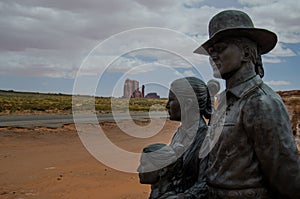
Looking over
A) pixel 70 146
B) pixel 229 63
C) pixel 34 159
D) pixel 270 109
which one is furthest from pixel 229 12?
pixel 70 146

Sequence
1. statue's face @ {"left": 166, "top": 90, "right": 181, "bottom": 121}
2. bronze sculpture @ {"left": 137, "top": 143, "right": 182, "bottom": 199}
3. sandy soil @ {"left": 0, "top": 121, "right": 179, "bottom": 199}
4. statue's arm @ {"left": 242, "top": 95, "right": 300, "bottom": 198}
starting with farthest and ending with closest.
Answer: sandy soil @ {"left": 0, "top": 121, "right": 179, "bottom": 199}, statue's face @ {"left": 166, "top": 90, "right": 181, "bottom": 121}, bronze sculpture @ {"left": 137, "top": 143, "right": 182, "bottom": 199}, statue's arm @ {"left": 242, "top": 95, "right": 300, "bottom": 198}

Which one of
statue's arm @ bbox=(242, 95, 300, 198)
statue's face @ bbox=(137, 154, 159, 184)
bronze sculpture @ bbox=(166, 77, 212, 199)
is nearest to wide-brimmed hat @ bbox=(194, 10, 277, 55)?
statue's arm @ bbox=(242, 95, 300, 198)

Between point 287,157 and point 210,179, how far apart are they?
0.51 m

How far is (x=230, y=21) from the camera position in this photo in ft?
6.85

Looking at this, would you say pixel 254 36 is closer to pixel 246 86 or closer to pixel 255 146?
pixel 246 86

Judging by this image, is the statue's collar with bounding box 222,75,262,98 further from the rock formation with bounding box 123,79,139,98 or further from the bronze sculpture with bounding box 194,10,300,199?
the rock formation with bounding box 123,79,139,98

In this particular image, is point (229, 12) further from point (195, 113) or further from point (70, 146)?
point (70, 146)

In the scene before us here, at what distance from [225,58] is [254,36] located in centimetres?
22

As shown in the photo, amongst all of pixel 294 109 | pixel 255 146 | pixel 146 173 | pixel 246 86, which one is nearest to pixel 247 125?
pixel 255 146

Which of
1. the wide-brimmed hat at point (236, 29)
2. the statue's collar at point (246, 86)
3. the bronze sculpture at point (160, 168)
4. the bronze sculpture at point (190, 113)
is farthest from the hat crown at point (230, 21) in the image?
the bronze sculpture at point (160, 168)

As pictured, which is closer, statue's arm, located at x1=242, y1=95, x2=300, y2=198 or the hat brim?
statue's arm, located at x1=242, y1=95, x2=300, y2=198

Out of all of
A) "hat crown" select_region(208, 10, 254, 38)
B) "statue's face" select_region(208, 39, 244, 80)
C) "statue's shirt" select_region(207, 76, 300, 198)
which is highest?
"hat crown" select_region(208, 10, 254, 38)

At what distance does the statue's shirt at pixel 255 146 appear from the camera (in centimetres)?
185

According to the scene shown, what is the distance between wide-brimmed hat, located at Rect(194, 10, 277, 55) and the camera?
6.69ft
